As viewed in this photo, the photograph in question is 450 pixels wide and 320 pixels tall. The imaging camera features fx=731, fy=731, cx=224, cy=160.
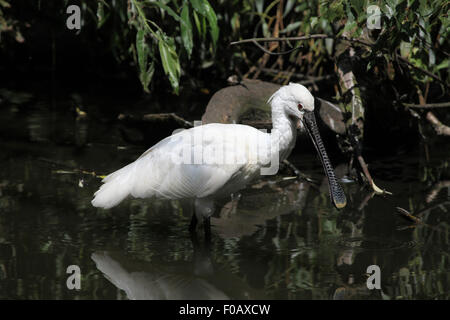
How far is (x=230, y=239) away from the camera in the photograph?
552 cm

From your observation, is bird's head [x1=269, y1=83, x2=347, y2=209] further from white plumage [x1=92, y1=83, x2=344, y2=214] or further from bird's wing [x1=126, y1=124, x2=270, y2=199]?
bird's wing [x1=126, y1=124, x2=270, y2=199]

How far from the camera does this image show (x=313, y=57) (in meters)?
9.87

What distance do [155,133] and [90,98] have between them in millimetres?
2612

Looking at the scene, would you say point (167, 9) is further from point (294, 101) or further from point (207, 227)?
point (207, 227)

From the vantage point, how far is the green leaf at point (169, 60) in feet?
21.0

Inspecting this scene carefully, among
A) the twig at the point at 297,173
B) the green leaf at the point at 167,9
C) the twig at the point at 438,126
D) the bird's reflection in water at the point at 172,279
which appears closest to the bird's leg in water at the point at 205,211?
the bird's reflection in water at the point at 172,279

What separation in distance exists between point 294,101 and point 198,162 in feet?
2.73

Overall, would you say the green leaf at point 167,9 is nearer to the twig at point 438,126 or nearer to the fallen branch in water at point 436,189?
the fallen branch in water at point 436,189

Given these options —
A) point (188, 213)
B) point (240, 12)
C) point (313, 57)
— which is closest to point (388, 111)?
point (313, 57)

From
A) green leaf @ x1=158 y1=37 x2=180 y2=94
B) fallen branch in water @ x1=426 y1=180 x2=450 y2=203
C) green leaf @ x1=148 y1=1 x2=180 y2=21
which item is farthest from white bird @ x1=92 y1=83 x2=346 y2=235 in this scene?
fallen branch in water @ x1=426 y1=180 x2=450 y2=203

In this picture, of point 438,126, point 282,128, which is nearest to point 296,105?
point 282,128

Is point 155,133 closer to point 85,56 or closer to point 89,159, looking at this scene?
point 89,159

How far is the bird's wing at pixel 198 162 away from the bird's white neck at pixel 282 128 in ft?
0.35

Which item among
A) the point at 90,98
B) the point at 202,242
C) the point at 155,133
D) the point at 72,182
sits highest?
the point at 90,98
